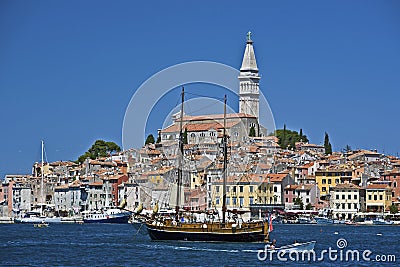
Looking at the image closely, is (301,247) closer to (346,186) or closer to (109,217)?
(109,217)

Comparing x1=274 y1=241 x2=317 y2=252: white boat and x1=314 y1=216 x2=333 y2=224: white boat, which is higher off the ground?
x1=314 y1=216 x2=333 y2=224: white boat

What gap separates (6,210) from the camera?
299 feet

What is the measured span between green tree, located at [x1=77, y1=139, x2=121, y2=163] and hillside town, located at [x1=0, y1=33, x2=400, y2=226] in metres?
3.04

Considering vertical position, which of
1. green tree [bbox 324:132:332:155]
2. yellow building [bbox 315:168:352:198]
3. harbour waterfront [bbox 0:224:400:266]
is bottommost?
harbour waterfront [bbox 0:224:400:266]

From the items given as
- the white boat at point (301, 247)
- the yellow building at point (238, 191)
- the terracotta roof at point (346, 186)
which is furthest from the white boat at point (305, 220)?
the white boat at point (301, 247)

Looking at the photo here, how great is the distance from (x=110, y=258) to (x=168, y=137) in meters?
70.8

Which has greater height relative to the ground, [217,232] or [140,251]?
[217,232]

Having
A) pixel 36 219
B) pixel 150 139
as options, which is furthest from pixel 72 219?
pixel 150 139

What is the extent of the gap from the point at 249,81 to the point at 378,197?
158ft

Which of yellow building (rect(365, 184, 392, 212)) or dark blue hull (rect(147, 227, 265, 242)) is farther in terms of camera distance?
yellow building (rect(365, 184, 392, 212))

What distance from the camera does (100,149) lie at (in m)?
110

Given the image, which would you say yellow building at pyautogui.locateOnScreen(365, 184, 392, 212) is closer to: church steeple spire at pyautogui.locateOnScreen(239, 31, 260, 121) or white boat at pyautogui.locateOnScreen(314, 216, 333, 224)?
white boat at pyautogui.locateOnScreen(314, 216, 333, 224)

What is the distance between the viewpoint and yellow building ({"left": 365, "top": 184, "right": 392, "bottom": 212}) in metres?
76.3

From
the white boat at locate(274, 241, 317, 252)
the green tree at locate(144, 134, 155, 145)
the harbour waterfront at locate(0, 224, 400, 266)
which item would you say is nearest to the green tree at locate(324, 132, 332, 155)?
the green tree at locate(144, 134, 155, 145)
